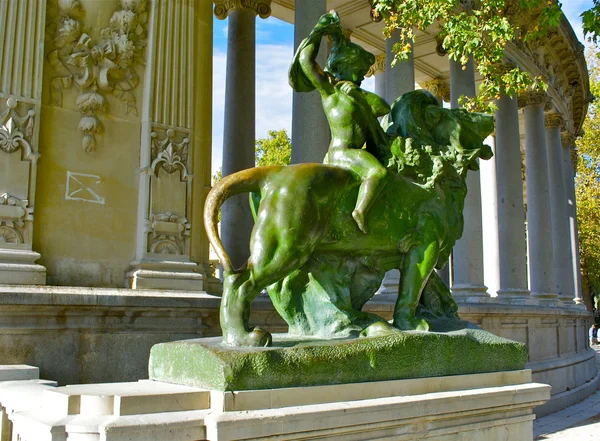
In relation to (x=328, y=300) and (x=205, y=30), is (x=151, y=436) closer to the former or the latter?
(x=328, y=300)

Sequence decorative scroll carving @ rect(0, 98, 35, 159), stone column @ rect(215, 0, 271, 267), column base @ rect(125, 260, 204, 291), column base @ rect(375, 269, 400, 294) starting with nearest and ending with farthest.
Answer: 1. decorative scroll carving @ rect(0, 98, 35, 159)
2. column base @ rect(125, 260, 204, 291)
3. column base @ rect(375, 269, 400, 294)
4. stone column @ rect(215, 0, 271, 267)

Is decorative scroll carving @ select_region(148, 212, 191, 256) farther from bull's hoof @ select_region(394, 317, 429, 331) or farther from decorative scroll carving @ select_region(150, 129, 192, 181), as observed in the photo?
bull's hoof @ select_region(394, 317, 429, 331)

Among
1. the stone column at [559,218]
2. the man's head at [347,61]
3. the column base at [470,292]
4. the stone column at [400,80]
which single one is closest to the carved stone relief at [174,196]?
the man's head at [347,61]

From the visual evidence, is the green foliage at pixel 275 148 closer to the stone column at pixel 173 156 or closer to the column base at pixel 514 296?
the column base at pixel 514 296

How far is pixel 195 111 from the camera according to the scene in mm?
10547

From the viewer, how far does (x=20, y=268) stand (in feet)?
27.1

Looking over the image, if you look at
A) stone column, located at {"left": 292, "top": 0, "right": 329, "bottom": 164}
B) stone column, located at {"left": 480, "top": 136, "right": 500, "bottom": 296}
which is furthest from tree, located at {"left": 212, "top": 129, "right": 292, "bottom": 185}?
stone column, located at {"left": 292, "top": 0, "right": 329, "bottom": 164}

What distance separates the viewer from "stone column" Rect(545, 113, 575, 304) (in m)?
29.7

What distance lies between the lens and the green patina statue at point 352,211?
486 centimetres

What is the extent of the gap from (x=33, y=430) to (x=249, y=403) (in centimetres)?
132

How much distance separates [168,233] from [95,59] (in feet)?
9.20

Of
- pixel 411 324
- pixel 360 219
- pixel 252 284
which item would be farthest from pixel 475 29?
pixel 252 284

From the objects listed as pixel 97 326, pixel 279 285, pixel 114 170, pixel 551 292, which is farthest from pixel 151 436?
pixel 551 292

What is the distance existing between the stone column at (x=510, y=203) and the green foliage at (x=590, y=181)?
688 inches
